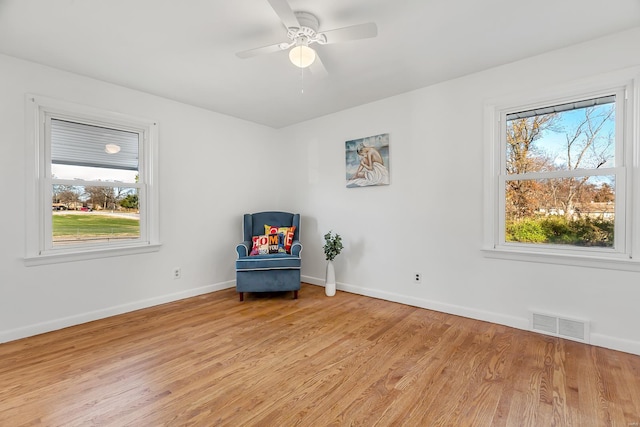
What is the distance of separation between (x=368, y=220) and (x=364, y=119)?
128 cm

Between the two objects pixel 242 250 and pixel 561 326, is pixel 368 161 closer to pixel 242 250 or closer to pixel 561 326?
pixel 242 250

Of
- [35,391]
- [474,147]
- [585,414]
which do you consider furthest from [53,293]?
[474,147]

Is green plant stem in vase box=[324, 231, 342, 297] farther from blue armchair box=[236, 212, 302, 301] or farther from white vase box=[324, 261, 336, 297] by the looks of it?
blue armchair box=[236, 212, 302, 301]

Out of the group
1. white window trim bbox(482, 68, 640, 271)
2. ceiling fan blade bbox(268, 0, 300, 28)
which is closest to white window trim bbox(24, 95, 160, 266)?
ceiling fan blade bbox(268, 0, 300, 28)

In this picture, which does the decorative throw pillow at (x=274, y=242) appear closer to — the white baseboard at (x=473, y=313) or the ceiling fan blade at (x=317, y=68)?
the white baseboard at (x=473, y=313)

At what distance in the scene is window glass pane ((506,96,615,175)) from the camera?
7.80 ft

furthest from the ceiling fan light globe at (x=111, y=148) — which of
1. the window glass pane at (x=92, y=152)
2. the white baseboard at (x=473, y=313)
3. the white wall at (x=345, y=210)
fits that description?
the white baseboard at (x=473, y=313)

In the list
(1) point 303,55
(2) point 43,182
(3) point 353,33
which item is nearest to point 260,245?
(2) point 43,182

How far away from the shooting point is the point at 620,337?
2242 millimetres

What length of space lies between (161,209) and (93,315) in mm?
1252

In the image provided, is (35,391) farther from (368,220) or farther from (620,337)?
(620,337)

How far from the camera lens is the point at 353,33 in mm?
1873

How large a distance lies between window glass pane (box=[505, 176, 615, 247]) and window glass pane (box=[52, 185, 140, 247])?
3.96 meters

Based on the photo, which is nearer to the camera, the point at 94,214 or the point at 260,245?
the point at 94,214
